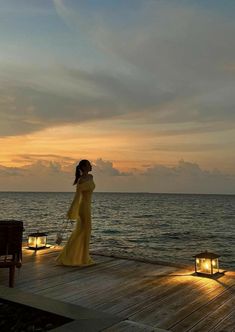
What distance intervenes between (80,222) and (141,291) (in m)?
2.45

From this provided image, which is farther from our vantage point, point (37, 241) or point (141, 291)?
point (37, 241)

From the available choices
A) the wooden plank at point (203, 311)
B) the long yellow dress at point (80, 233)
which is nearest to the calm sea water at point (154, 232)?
the long yellow dress at point (80, 233)

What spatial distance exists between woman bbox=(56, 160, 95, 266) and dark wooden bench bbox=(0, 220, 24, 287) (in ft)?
4.90

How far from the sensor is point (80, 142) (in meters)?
30.3

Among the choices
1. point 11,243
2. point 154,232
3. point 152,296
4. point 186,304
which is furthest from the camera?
point 154,232

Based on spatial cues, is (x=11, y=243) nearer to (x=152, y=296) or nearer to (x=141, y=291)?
(x=141, y=291)

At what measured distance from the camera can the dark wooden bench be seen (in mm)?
5469

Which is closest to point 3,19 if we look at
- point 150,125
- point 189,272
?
point 189,272

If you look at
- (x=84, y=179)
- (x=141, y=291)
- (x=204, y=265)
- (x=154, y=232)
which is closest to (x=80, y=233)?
(x=84, y=179)

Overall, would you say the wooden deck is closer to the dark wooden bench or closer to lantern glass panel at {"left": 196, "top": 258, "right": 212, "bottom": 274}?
lantern glass panel at {"left": 196, "top": 258, "right": 212, "bottom": 274}

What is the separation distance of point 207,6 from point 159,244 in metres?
17.8

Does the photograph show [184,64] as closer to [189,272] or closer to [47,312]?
[189,272]

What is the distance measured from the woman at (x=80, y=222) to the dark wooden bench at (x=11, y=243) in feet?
4.90

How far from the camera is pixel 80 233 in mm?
7164
